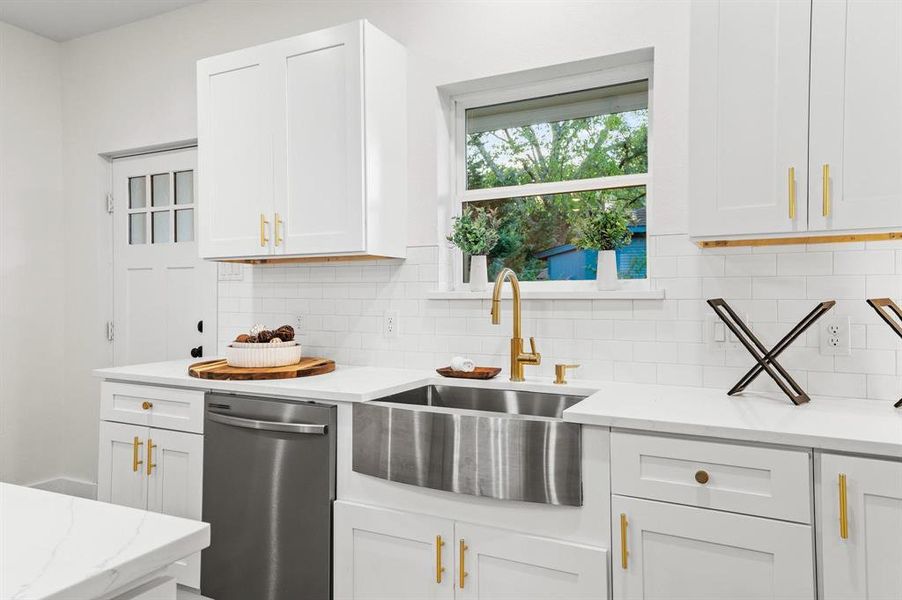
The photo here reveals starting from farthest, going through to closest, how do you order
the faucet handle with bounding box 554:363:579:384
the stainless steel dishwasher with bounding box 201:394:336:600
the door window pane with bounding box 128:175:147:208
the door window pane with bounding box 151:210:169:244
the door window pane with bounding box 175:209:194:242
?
Answer: 1. the door window pane with bounding box 128:175:147:208
2. the door window pane with bounding box 151:210:169:244
3. the door window pane with bounding box 175:209:194:242
4. the faucet handle with bounding box 554:363:579:384
5. the stainless steel dishwasher with bounding box 201:394:336:600

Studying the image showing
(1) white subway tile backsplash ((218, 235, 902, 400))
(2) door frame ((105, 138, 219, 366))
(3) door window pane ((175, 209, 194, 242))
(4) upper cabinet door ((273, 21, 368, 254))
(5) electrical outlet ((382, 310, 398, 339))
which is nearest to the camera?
(1) white subway tile backsplash ((218, 235, 902, 400))

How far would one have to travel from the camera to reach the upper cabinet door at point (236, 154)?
2.67 metres

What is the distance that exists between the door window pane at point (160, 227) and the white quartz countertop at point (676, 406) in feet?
3.85

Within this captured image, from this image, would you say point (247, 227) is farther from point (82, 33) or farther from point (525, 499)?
point (82, 33)

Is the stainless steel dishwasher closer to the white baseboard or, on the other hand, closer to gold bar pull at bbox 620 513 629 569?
gold bar pull at bbox 620 513 629 569

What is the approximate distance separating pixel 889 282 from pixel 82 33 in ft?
14.4

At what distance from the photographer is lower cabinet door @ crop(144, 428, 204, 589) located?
2.38 metres

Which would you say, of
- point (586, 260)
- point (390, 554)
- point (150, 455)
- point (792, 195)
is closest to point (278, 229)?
point (150, 455)

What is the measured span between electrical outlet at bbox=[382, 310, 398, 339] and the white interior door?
1.12 metres

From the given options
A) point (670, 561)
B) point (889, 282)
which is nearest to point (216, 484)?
point (670, 561)

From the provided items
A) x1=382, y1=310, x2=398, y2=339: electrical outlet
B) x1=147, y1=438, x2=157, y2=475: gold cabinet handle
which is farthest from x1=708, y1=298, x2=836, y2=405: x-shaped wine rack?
x1=147, y1=438, x2=157, y2=475: gold cabinet handle

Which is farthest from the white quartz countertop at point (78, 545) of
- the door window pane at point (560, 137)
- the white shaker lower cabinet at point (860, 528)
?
the door window pane at point (560, 137)

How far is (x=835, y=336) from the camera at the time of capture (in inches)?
78.4

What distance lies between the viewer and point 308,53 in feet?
8.39
